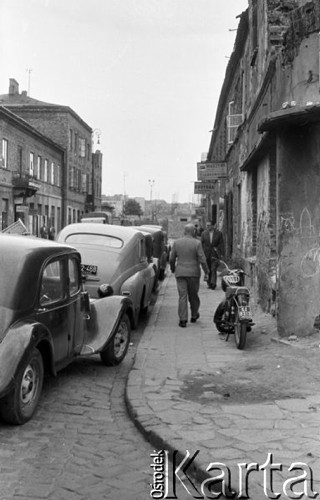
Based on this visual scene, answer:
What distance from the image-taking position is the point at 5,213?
36.3 m

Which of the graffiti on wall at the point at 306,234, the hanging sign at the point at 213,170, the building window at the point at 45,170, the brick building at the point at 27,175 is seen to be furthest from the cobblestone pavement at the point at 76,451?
the building window at the point at 45,170

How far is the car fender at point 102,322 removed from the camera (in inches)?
262

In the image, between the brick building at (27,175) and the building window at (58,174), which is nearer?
the brick building at (27,175)

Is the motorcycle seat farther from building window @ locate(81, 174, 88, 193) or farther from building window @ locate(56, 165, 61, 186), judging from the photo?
building window @ locate(81, 174, 88, 193)

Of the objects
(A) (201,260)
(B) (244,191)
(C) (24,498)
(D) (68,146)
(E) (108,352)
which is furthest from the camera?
(D) (68,146)

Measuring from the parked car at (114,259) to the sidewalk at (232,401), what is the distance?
1183 mm

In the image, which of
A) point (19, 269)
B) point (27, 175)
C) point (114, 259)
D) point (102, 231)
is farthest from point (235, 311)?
point (27, 175)

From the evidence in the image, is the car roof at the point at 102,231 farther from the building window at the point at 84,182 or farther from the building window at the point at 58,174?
the building window at the point at 84,182

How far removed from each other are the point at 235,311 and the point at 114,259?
2514 millimetres

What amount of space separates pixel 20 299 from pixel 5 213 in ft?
106

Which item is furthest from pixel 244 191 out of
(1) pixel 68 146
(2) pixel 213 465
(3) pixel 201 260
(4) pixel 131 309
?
(1) pixel 68 146

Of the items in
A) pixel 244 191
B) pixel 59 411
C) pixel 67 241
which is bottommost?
pixel 59 411

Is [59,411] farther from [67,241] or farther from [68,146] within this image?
[68,146]

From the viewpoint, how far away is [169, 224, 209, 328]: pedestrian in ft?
32.3
